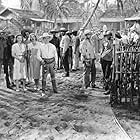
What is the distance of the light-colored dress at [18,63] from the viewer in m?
7.54

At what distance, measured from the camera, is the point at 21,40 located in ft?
25.1

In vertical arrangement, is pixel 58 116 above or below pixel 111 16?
below

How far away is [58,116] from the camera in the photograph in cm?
564

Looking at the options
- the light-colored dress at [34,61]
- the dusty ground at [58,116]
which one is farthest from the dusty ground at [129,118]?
the light-colored dress at [34,61]

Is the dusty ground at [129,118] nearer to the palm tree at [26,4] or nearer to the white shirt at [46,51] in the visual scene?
the white shirt at [46,51]

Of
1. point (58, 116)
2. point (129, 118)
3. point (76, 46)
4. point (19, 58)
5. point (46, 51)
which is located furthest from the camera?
point (76, 46)

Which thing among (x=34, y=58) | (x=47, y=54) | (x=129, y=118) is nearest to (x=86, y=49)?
(x=47, y=54)

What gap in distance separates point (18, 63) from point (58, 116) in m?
2.65

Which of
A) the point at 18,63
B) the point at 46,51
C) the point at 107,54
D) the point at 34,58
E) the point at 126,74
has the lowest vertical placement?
the point at 126,74

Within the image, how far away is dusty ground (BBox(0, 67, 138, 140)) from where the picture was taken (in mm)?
4645

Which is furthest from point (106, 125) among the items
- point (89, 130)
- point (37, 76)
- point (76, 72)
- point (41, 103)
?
point (76, 72)

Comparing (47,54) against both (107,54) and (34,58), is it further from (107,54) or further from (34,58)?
(107,54)

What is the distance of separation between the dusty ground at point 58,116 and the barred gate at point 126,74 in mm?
467

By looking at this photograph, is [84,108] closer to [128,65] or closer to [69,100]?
[69,100]
